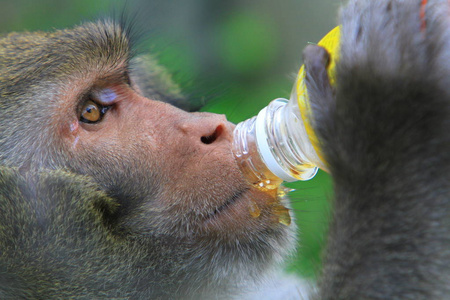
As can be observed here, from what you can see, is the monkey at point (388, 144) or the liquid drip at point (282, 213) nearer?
the monkey at point (388, 144)

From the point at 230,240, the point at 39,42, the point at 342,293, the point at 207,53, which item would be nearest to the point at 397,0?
the point at 342,293

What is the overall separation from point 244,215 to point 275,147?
12.0 inches

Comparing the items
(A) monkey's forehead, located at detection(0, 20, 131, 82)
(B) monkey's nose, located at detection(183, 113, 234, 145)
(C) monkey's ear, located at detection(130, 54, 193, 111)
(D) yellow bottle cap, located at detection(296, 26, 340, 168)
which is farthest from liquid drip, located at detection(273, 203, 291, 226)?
(C) monkey's ear, located at detection(130, 54, 193, 111)

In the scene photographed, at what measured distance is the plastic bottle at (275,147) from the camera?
180 cm

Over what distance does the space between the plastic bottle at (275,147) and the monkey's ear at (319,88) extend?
25cm

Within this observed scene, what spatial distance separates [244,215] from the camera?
1.97 meters

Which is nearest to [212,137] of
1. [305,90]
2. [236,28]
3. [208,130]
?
[208,130]

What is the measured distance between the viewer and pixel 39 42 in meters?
2.20

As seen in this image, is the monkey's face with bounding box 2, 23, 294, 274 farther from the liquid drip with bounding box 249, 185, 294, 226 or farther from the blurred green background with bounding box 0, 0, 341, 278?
the blurred green background with bounding box 0, 0, 341, 278

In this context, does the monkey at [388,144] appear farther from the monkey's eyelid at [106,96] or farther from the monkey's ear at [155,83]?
the monkey's ear at [155,83]

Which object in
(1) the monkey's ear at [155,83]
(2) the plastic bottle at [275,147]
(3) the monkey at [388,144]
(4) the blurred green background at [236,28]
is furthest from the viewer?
(4) the blurred green background at [236,28]

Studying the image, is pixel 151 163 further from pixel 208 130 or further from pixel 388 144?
pixel 388 144

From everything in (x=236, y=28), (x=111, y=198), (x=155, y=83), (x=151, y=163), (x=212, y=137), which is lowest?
(x=111, y=198)

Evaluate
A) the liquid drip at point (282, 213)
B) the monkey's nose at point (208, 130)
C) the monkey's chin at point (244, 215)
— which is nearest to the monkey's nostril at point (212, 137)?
the monkey's nose at point (208, 130)
